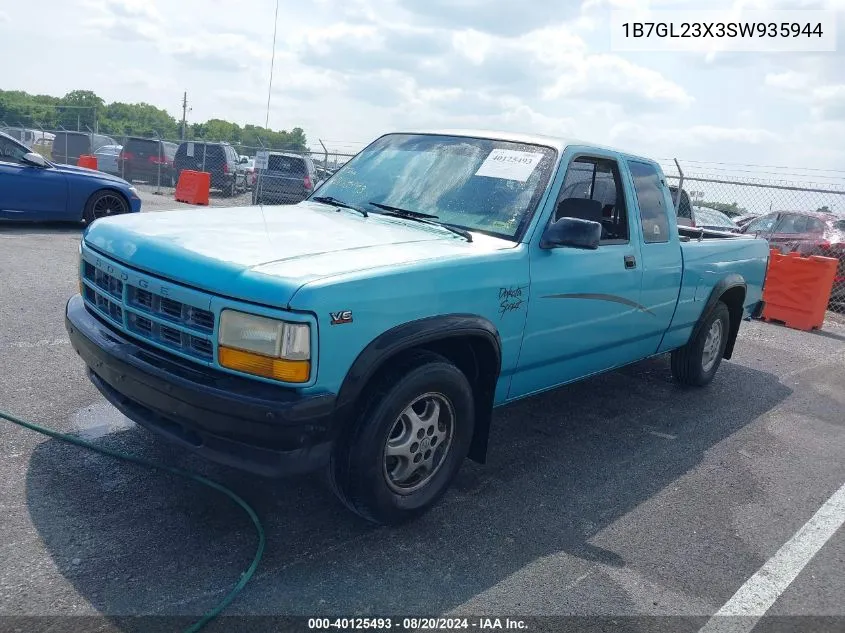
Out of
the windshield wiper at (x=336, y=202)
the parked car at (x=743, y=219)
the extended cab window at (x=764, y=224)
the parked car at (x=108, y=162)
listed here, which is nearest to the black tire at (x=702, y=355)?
the windshield wiper at (x=336, y=202)

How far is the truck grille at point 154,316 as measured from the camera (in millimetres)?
2936

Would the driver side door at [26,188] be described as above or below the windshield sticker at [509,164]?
below

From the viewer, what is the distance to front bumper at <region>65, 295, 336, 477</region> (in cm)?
278

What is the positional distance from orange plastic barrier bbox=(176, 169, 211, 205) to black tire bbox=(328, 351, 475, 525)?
15.4 metres

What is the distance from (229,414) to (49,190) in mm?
9444

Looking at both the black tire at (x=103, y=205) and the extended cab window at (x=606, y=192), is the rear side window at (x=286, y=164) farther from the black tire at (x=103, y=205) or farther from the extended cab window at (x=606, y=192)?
the extended cab window at (x=606, y=192)

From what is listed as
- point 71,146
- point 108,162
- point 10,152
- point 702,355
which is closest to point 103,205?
point 10,152

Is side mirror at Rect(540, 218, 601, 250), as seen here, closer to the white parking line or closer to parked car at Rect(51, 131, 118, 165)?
the white parking line

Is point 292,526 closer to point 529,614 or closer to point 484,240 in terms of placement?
point 529,614

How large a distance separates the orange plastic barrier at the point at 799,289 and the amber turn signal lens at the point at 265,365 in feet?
28.2

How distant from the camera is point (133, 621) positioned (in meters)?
2.59

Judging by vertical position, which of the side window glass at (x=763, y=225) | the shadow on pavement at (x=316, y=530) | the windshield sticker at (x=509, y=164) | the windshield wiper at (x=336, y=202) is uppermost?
the windshield sticker at (x=509, y=164)

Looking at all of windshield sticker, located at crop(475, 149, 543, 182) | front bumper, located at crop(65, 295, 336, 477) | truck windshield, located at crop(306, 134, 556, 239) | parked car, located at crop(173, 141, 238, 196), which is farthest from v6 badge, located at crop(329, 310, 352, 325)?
parked car, located at crop(173, 141, 238, 196)

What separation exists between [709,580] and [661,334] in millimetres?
2336
